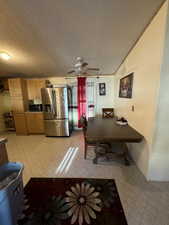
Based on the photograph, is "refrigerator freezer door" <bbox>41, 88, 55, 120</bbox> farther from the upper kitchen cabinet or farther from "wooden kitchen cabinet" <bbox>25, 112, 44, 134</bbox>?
the upper kitchen cabinet

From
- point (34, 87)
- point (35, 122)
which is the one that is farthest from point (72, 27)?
point (35, 122)

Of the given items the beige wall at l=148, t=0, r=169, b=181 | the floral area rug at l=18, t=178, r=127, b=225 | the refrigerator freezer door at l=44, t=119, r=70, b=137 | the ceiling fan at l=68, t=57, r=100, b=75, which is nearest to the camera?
the floral area rug at l=18, t=178, r=127, b=225

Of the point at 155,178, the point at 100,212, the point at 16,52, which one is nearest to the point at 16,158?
the point at 100,212

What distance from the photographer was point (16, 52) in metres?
2.47

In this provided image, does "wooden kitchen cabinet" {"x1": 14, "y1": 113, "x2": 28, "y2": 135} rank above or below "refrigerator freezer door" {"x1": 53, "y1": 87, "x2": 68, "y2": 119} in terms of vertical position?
below

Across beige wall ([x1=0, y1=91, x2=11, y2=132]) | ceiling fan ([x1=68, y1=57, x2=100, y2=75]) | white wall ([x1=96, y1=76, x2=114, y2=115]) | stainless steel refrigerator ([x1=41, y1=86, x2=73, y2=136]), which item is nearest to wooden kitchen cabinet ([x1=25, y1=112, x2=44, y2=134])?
stainless steel refrigerator ([x1=41, y1=86, x2=73, y2=136])

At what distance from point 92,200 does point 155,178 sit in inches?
43.4

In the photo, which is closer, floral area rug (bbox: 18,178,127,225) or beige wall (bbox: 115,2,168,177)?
floral area rug (bbox: 18,178,127,225)

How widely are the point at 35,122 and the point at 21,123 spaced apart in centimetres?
56

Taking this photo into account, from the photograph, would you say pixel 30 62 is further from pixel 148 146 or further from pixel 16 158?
pixel 148 146

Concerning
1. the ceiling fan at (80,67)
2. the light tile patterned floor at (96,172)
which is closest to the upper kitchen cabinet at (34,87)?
the light tile patterned floor at (96,172)

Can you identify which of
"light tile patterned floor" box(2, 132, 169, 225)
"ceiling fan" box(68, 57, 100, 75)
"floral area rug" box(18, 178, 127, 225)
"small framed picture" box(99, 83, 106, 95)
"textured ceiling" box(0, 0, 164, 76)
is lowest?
"floral area rug" box(18, 178, 127, 225)

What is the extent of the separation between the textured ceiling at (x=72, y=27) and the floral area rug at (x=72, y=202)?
8.44 ft

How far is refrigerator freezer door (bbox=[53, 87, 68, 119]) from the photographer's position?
3.57 metres
